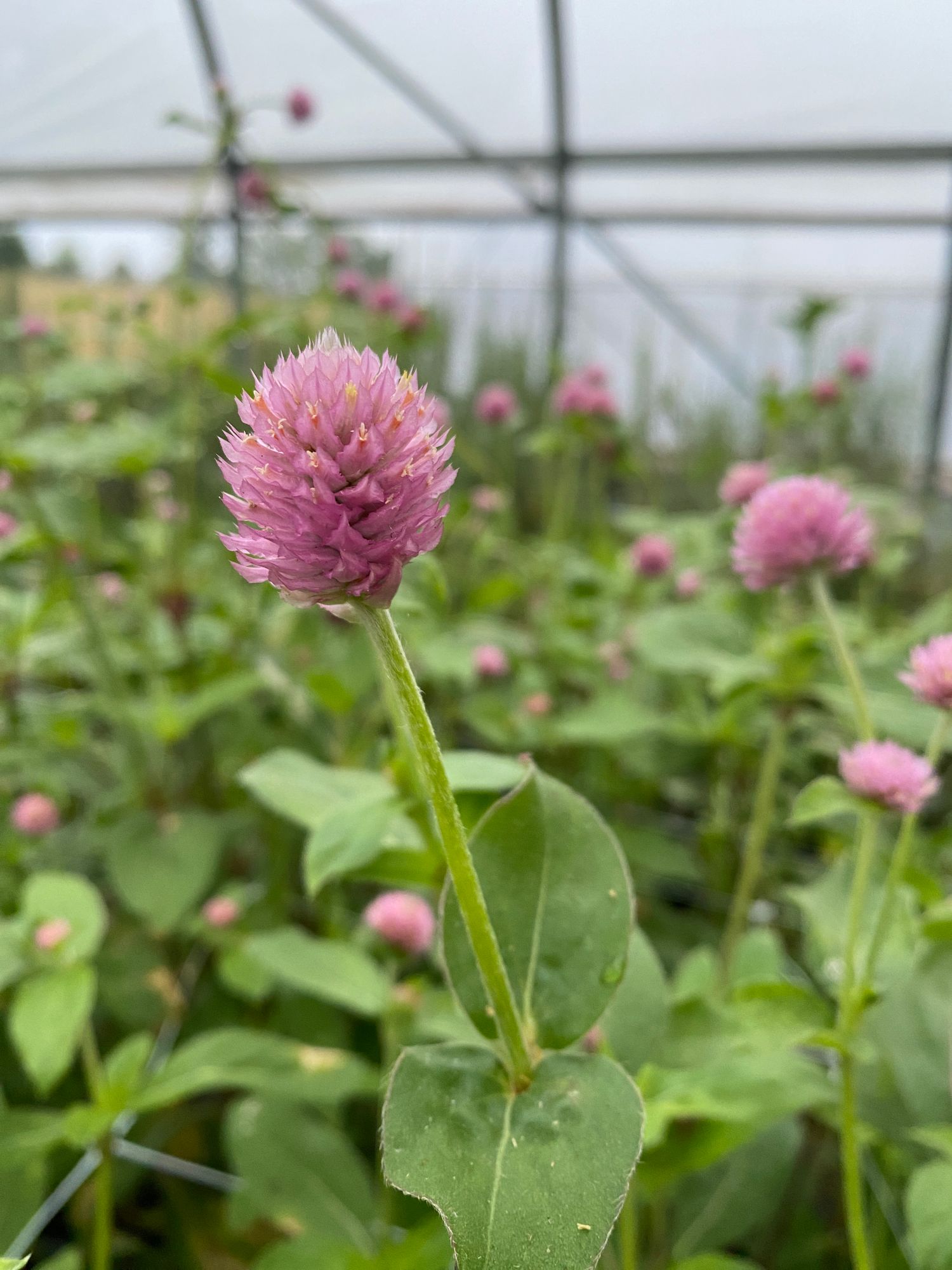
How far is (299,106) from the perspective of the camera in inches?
57.5

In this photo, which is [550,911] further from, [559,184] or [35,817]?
[559,184]

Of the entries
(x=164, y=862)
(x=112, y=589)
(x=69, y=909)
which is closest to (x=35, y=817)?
(x=164, y=862)

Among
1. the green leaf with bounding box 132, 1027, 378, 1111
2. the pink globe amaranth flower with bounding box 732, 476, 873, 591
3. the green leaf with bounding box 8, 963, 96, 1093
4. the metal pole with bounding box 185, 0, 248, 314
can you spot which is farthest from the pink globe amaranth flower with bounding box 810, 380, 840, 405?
the metal pole with bounding box 185, 0, 248, 314

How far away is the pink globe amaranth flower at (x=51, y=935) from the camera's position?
2.21 feet

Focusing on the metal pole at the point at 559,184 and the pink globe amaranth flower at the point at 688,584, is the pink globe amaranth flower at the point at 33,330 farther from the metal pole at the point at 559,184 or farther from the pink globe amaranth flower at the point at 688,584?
the metal pole at the point at 559,184

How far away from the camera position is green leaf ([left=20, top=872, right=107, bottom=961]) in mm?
674

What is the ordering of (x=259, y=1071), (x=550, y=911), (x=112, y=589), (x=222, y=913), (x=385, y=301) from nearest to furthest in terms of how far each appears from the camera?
(x=550, y=911) < (x=259, y=1071) < (x=222, y=913) < (x=112, y=589) < (x=385, y=301)

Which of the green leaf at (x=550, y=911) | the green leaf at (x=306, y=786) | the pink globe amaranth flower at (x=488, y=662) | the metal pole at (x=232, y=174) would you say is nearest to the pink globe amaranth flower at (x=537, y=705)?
the pink globe amaranth flower at (x=488, y=662)

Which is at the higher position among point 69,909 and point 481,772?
point 481,772

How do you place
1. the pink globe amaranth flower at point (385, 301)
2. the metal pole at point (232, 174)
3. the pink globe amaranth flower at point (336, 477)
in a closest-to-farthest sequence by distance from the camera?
the pink globe amaranth flower at point (336, 477) < the pink globe amaranth flower at point (385, 301) < the metal pole at point (232, 174)

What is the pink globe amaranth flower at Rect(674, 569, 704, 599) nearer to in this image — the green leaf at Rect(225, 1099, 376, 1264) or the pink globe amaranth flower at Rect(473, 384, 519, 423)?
the pink globe amaranth flower at Rect(473, 384, 519, 423)

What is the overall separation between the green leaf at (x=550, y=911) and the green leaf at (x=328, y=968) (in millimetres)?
320

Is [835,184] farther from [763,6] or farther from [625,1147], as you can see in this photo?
[625,1147]

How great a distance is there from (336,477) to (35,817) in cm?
83
